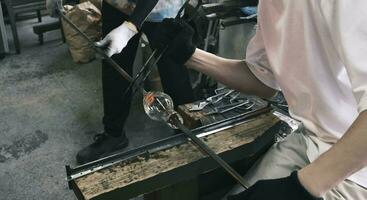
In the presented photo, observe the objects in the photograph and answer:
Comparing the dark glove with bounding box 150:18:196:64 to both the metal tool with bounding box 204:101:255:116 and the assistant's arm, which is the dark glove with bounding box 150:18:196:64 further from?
the assistant's arm

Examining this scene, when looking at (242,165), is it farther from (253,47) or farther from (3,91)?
(3,91)

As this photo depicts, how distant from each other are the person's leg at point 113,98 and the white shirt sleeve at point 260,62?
76cm

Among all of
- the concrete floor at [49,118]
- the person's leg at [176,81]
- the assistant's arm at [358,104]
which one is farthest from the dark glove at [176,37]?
the concrete floor at [49,118]

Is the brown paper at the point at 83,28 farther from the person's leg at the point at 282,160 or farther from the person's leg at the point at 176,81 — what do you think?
the person's leg at the point at 282,160

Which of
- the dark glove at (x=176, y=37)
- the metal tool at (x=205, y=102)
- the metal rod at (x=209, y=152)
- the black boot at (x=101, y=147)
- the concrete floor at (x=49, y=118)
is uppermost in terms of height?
the dark glove at (x=176, y=37)

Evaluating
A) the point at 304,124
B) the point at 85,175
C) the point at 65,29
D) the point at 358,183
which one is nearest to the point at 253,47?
the point at 304,124

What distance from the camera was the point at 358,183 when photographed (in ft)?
2.80

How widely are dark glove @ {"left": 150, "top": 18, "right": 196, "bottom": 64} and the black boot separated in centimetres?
91

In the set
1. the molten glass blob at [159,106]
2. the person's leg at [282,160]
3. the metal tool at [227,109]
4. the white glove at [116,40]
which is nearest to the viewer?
the person's leg at [282,160]

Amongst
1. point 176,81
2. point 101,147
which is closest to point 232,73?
point 176,81

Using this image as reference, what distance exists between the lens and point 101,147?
1.97 m

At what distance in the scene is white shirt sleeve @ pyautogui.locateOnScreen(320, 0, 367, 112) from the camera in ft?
2.39

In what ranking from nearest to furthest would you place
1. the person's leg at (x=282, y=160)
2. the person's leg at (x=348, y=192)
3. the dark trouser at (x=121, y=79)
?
the person's leg at (x=348, y=192) < the person's leg at (x=282, y=160) < the dark trouser at (x=121, y=79)

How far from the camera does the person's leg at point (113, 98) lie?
1.80 m
